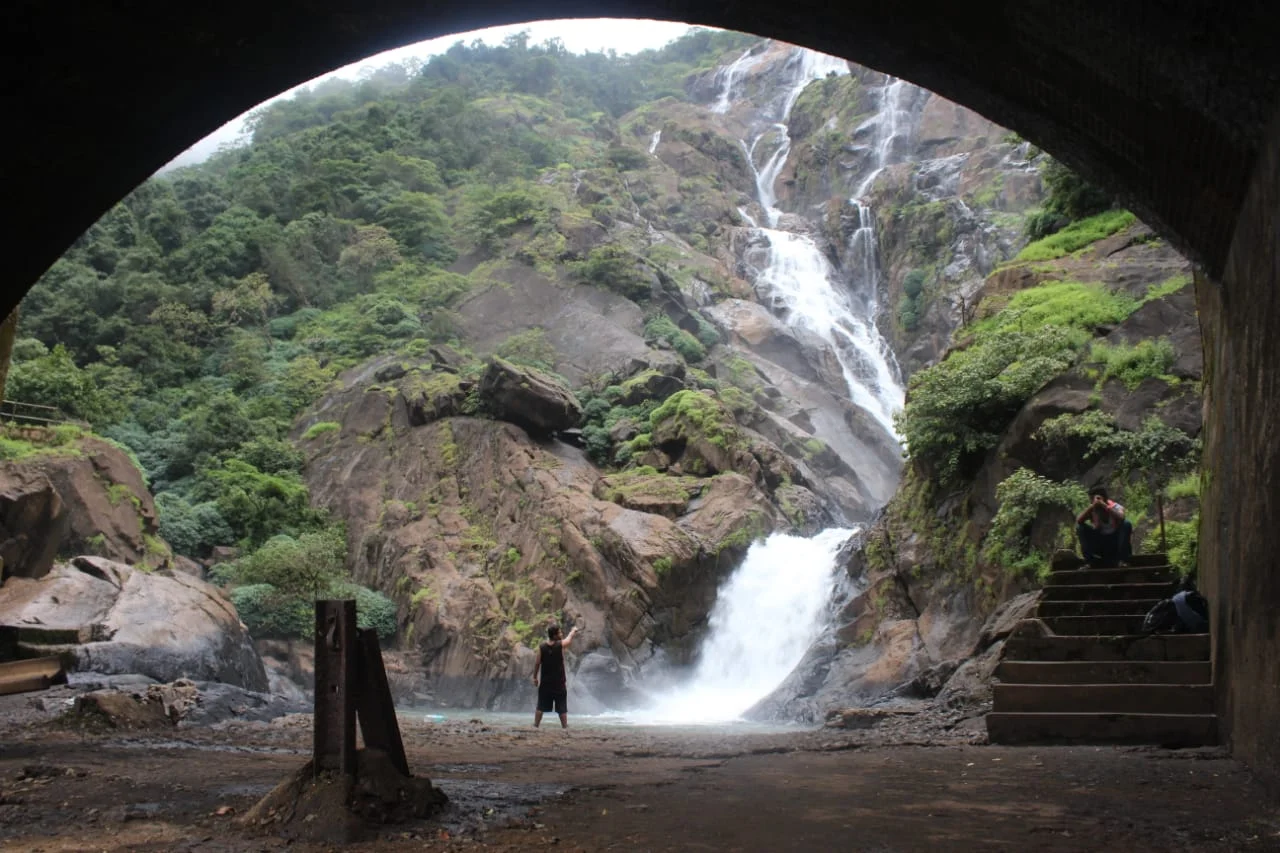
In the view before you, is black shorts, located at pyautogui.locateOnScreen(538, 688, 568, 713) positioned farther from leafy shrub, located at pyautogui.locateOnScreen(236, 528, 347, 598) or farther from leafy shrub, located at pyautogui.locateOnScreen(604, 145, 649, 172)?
leafy shrub, located at pyautogui.locateOnScreen(604, 145, 649, 172)

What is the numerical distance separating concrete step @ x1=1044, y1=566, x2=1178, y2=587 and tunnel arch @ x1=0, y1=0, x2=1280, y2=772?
12.5 feet

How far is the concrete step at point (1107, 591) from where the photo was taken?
30.9 ft

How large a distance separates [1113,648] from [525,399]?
19636mm

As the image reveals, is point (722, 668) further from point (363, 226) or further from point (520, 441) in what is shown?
point (363, 226)

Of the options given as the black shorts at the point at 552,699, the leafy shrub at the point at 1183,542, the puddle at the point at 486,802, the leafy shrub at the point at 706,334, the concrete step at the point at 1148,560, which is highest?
the leafy shrub at the point at 706,334

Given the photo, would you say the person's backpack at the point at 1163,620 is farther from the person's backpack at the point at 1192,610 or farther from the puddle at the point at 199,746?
the puddle at the point at 199,746

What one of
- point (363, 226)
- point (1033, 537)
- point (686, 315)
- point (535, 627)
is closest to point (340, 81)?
point (363, 226)

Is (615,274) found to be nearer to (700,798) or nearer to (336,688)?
(700,798)

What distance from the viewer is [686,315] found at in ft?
126

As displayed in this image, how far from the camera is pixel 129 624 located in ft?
50.1

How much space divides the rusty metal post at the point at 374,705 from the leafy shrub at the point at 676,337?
30.6 metres

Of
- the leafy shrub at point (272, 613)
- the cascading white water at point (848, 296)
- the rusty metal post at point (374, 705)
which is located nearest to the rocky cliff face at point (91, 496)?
the leafy shrub at point (272, 613)

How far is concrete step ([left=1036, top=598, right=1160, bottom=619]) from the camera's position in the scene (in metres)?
9.22

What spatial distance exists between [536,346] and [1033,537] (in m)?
23.6
